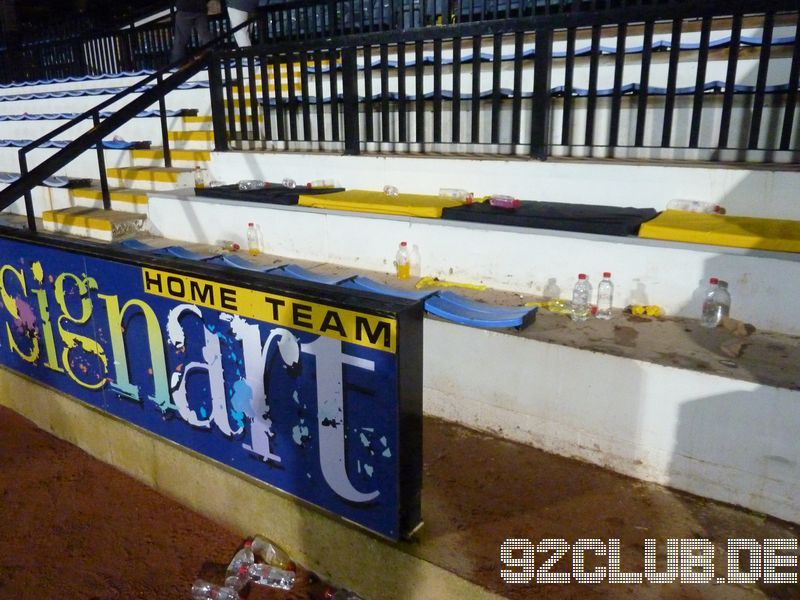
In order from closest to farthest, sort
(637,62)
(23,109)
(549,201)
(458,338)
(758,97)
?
(458,338) → (758,97) → (549,201) → (637,62) → (23,109)

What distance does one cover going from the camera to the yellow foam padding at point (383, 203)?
439 cm

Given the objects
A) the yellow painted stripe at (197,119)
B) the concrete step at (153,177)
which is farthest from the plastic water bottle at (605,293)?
the yellow painted stripe at (197,119)

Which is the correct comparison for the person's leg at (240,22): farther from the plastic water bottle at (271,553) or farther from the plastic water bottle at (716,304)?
the plastic water bottle at (271,553)

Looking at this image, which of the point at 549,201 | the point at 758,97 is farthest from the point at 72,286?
the point at 758,97

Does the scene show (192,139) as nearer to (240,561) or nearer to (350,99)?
(350,99)

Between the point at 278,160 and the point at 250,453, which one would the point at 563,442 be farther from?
the point at 278,160

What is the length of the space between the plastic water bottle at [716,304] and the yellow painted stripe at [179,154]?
5.17 metres

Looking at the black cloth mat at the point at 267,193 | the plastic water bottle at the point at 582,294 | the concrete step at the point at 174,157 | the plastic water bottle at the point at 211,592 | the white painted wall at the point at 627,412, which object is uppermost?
the concrete step at the point at 174,157

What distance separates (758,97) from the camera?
3939mm

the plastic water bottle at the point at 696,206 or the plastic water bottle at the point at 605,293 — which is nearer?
the plastic water bottle at the point at 605,293

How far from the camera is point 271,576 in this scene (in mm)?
2771

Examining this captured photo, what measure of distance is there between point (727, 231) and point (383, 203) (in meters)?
2.33

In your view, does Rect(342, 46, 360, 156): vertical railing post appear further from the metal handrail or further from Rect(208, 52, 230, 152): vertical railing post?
the metal handrail

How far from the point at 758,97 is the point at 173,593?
434 centimetres
